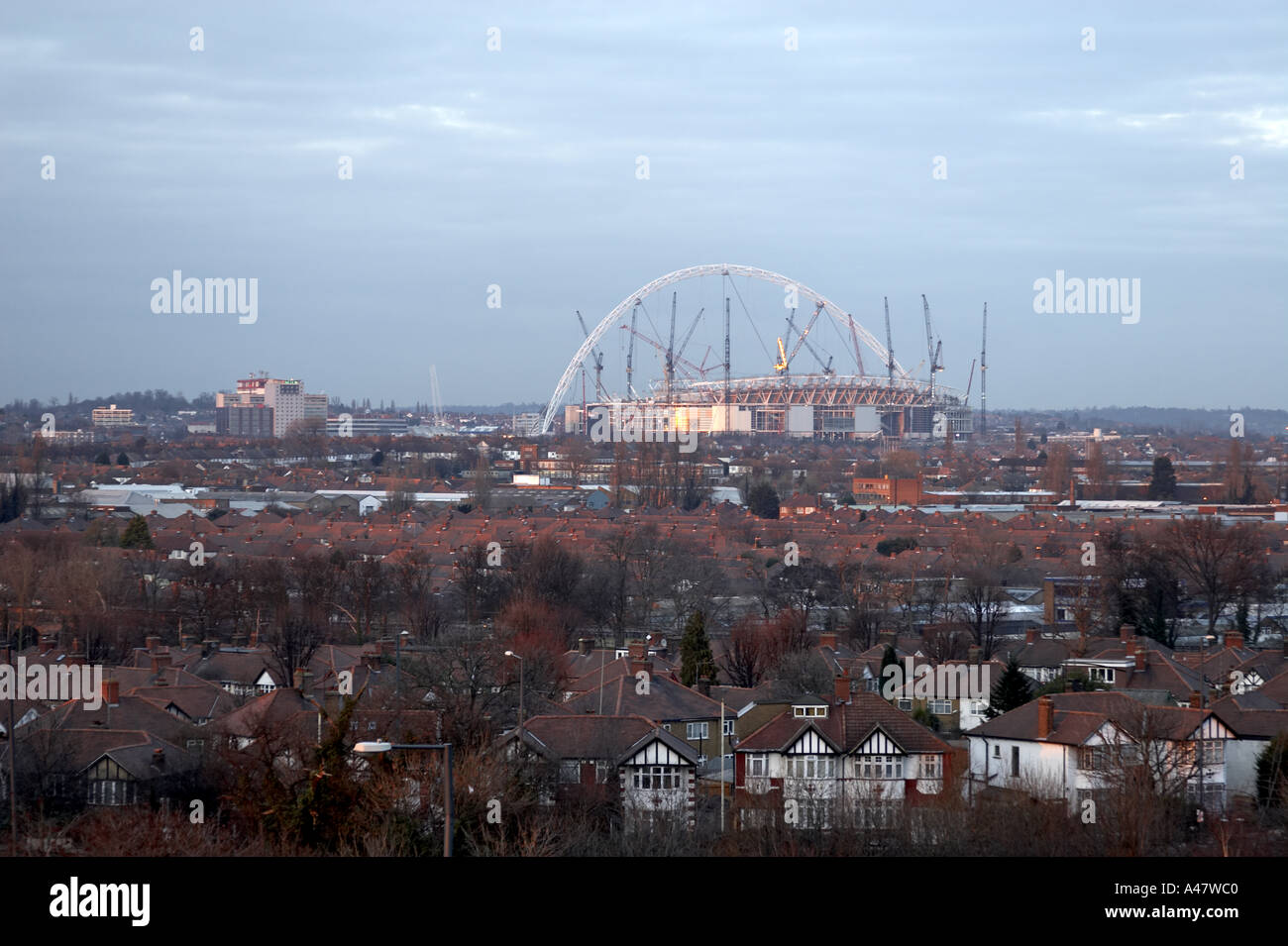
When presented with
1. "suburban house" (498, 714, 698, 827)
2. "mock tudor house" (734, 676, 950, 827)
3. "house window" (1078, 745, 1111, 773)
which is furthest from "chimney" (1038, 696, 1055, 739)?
"suburban house" (498, 714, 698, 827)

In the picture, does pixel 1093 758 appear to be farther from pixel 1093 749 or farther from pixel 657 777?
pixel 657 777

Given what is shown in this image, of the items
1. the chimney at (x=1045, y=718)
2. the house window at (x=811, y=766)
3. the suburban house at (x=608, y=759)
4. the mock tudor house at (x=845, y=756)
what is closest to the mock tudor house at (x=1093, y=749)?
the chimney at (x=1045, y=718)

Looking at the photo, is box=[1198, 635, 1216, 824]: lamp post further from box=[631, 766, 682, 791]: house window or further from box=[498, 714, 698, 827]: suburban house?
box=[631, 766, 682, 791]: house window

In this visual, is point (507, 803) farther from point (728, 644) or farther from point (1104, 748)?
point (728, 644)

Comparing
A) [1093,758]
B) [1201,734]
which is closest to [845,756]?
[1093,758]
